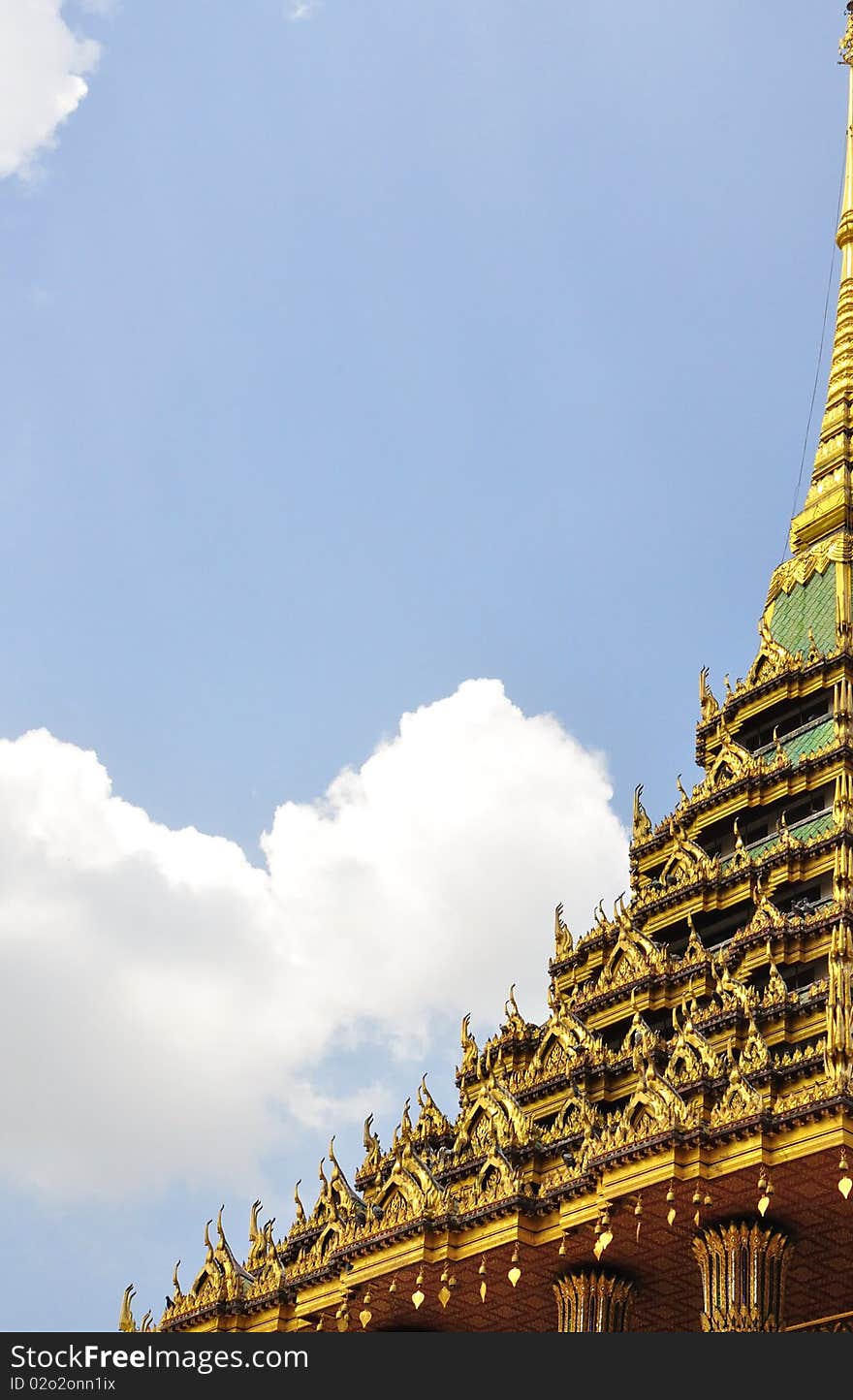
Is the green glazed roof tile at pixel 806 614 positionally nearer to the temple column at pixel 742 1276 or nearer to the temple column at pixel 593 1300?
the temple column at pixel 593 1300

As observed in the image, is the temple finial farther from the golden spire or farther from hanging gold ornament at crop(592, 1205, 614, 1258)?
hanging gold ornament at crop(592, 1205, 614, 1258)

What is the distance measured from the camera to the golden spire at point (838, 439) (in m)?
56.4

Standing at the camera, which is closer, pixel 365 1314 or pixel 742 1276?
pixel 742 1276

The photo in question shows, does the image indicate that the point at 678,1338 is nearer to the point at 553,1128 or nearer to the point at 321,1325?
the point at 553,1128

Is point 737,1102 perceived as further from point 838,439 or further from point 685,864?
point 838,439

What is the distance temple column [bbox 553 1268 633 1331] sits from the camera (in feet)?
121

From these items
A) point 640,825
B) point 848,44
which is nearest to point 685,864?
point 640,825

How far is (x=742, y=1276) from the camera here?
33875 millimetres

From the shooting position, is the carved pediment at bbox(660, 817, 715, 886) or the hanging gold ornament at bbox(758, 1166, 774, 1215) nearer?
the hanging gold ornament at bbox(758, 1166, 774, 1215)

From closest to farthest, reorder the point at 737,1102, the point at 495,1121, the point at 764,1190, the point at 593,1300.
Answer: the point at 764,1190 < the point at 737,1102 < the point at 593,1300 < the point at 495,1121

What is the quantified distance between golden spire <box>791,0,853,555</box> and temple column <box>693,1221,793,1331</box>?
27283 millimetres

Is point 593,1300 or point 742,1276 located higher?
point 593,1300

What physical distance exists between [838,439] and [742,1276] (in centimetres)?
3235

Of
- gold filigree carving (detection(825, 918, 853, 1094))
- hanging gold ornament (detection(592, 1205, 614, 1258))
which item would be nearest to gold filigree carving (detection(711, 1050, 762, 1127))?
gold filigree carving (detection(825, 918, 853, 1094))
